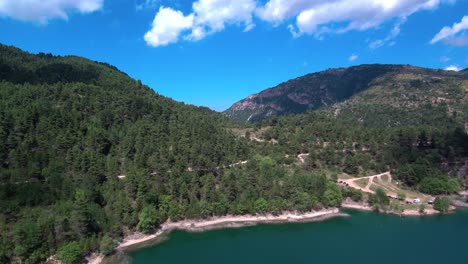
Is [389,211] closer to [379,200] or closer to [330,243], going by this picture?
[379,200]

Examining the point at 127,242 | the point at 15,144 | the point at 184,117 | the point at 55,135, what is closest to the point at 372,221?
the point at 127,242

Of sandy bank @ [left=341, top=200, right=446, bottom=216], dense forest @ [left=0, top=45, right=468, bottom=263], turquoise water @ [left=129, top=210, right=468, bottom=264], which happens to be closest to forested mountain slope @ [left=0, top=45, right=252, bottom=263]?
A: dense forest @ [left=0, top=45, right=468, bottom=263]

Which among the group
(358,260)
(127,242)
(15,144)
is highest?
(15,144)

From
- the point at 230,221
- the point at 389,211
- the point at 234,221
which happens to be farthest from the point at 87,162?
the point at 389,211

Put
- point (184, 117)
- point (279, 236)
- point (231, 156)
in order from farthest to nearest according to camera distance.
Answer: point (184, 117) < point (231, 156) < point (279, 236)

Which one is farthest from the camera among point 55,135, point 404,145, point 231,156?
point 404,145

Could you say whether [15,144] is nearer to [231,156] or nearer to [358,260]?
[231,156]

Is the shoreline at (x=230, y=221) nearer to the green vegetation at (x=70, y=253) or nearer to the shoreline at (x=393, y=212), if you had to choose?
the shoreline at (x=393, y=212)

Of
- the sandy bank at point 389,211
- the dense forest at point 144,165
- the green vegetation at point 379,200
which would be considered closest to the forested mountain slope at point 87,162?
the dense forest at point 144,165
